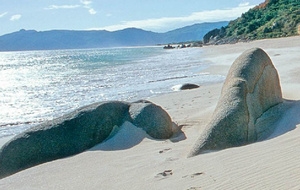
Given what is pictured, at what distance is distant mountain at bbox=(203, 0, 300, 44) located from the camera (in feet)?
172

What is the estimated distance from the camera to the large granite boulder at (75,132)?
692 cm

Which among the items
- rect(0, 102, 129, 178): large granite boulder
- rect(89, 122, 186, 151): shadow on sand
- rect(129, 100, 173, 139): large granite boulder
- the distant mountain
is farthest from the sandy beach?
the distant mountain

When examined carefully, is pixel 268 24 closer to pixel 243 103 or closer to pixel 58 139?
pixel 243 103

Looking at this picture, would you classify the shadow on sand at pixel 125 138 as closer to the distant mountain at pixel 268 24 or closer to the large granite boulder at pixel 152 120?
the large granite boulder at pixel 152 120

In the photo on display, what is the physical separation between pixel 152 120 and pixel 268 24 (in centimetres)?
5623

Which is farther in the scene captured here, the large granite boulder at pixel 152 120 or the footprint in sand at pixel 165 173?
the large granite boulder at pixel 152 120

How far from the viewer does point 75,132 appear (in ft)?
23.7

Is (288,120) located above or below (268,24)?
below

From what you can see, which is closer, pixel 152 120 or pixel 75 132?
pixel 75 132

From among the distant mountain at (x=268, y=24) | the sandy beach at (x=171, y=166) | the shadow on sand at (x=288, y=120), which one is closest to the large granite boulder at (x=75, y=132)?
the sandy beach at (x=171, y=166)

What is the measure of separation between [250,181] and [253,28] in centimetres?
6690

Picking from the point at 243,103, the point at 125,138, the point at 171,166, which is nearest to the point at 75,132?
the point at 125,138

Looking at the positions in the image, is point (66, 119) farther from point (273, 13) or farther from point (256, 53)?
point (273, 13)

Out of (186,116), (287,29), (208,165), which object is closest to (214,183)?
(208,165)
